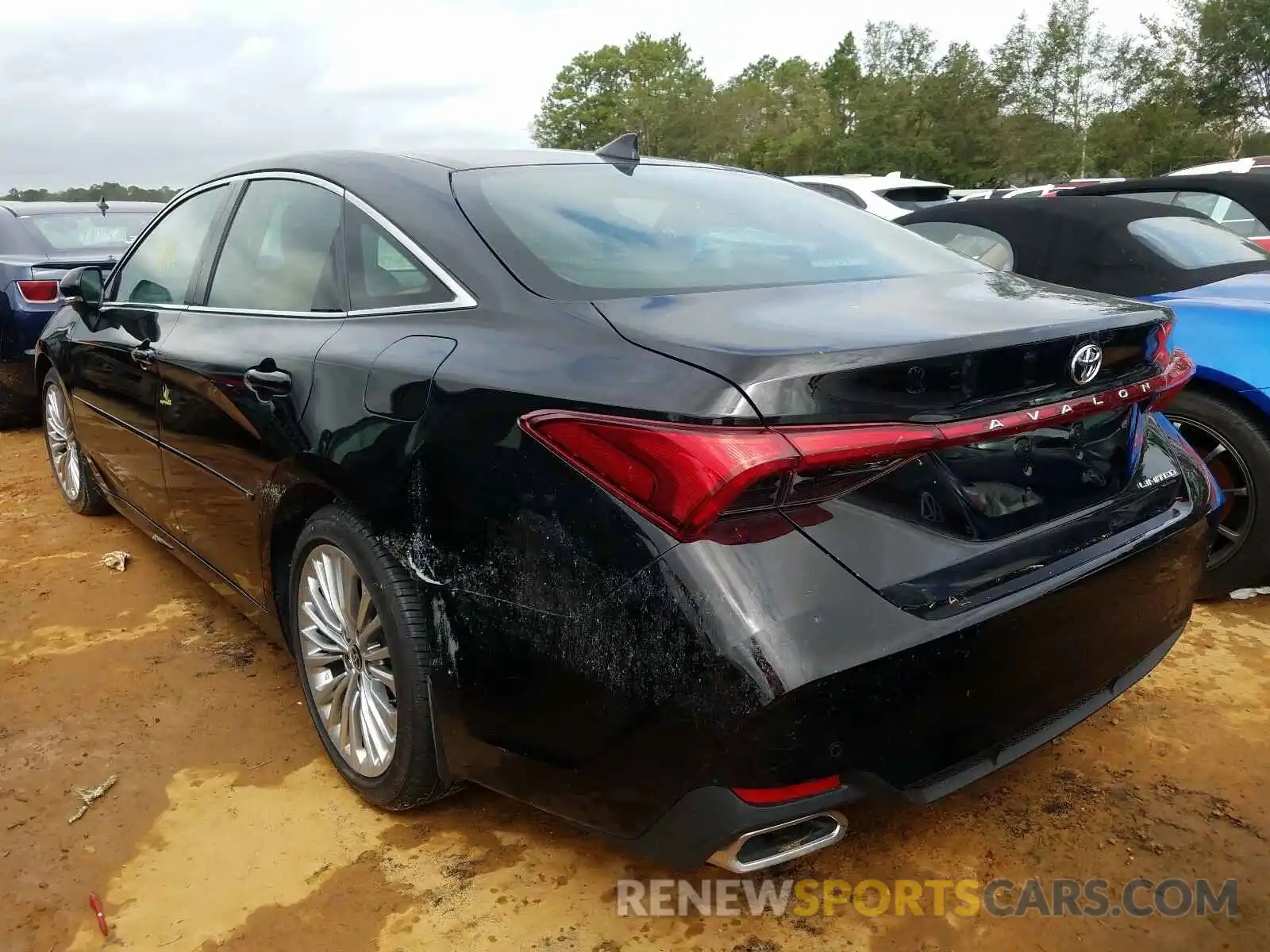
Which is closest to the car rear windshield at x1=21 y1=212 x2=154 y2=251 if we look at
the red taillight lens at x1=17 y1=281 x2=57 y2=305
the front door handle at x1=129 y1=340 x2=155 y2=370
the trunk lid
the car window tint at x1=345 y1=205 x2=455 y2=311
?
the red taillight lens at x1=17 y1=281 x2=57 y2=305

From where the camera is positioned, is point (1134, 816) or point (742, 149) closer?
point (1134, 816)

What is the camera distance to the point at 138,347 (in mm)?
3221

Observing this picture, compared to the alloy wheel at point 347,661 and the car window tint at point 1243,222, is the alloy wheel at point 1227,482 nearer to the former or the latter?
the car window tint at point 1243,222

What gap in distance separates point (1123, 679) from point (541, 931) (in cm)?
129

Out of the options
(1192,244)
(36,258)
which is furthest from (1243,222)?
(36,258)

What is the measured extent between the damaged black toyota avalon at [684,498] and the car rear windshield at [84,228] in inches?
199

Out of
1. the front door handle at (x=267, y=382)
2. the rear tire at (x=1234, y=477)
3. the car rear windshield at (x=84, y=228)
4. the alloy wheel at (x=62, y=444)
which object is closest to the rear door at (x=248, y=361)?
the front door handle at (x=267, y=382)

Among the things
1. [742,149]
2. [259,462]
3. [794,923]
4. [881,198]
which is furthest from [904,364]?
[742,149]

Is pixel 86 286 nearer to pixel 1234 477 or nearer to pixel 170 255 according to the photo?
pixel 170 255

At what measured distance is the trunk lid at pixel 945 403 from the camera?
154 centimetres

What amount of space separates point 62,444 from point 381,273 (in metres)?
3.35

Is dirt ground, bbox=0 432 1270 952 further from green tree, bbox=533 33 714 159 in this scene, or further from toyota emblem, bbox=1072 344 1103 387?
green tree, bbox=533 33 714 159

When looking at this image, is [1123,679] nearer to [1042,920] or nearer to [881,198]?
[1042,920]

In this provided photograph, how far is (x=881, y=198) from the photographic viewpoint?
918 cm
